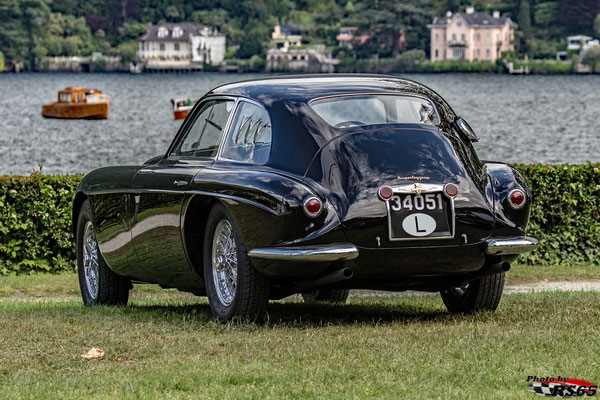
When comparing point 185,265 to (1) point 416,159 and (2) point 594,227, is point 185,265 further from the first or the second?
(2) point 594,227

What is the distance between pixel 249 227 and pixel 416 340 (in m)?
1.43

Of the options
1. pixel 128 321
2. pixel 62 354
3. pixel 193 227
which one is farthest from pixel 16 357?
pixel 193 227

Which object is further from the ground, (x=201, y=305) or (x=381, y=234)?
(x=381, y=234)

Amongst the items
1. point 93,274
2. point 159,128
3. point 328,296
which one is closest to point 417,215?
point 328,296

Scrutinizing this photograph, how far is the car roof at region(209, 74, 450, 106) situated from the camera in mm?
8152

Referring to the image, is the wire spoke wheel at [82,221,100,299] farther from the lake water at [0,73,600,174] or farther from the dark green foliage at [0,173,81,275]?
the lake water at [0,73,600,174]

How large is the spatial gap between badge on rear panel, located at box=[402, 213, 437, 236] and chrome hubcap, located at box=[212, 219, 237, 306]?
48.7 inches

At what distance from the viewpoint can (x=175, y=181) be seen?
841 centimetres

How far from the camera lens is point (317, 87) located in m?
8.26

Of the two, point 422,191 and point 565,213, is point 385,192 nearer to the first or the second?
point 422,191

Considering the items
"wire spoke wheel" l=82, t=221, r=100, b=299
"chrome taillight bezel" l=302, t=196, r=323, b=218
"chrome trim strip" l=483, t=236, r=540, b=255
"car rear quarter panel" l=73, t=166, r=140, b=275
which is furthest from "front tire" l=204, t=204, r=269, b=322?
"wire spoke wheel" l=82, t=221, r=100, b=299

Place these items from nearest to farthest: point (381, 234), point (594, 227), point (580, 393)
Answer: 1. point (580, 393)
2. point (381, 234)
3. point (594, 227)

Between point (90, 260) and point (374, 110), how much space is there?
3.44 m

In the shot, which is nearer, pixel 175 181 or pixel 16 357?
pixel 16 357
